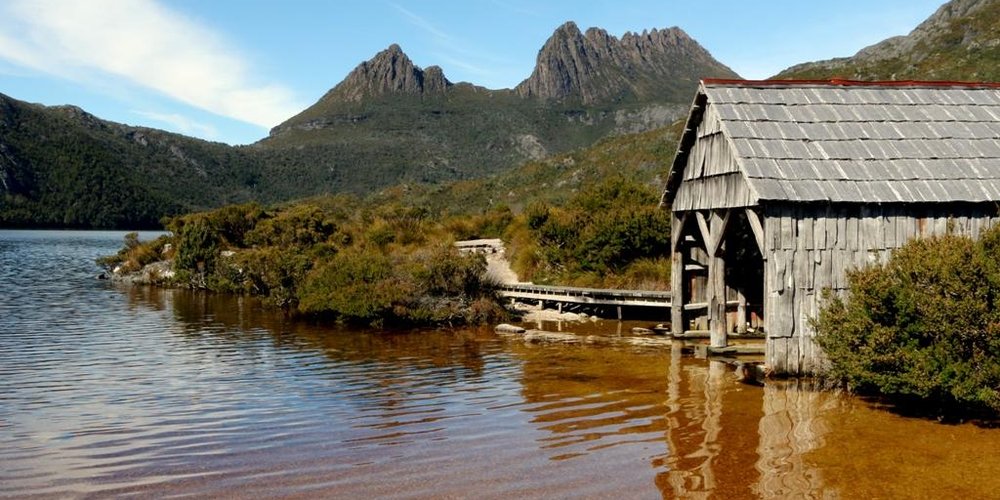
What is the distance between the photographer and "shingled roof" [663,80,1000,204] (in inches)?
571

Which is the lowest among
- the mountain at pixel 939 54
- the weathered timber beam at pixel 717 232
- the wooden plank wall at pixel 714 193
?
the weathered timber beam at pixel 717 232

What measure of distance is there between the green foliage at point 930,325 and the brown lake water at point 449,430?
2.17 feet

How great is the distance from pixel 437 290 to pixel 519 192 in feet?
209

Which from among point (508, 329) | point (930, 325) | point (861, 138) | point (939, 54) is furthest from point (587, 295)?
point (939, 54)

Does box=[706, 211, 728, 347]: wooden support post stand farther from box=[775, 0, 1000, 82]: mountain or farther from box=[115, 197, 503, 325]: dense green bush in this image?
box=[775, 0, 1000, 82]: mountain

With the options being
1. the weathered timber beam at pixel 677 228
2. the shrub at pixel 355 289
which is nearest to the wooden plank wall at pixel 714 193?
the weathered timber beam at pixel 677 228

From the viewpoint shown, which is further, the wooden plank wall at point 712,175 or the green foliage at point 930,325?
the wooden plank wall at point 712,175

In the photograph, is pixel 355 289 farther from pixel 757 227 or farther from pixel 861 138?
pixel 861 138

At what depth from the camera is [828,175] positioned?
48.2 feet

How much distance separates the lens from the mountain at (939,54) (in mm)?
82375

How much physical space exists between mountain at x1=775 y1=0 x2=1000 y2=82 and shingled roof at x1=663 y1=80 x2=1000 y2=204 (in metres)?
65.3

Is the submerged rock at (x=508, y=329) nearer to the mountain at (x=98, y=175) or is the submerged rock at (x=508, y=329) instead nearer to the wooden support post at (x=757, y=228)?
the wooden support post at (x=757, y=228)

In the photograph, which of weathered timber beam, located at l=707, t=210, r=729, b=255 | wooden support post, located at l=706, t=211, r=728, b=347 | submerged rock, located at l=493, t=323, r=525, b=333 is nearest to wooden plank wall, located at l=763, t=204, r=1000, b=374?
weathered timber beam, located at l=707, t=210, r=729, b=255

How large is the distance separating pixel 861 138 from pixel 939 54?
3693 inches
